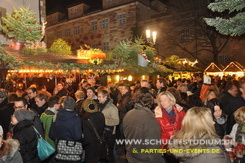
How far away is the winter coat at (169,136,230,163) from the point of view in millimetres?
1949

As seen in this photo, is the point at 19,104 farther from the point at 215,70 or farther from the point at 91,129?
the point at 215,70

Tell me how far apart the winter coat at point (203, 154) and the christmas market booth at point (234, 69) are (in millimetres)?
15706

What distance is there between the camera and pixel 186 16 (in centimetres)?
2270

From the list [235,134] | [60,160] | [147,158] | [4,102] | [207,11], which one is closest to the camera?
[147,158]

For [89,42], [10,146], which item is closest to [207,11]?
[89,42]

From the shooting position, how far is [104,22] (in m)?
28.3

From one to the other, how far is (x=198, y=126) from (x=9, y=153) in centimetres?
234

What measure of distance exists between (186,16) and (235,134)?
22.3 meters

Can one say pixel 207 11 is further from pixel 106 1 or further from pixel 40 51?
pixel 40 51

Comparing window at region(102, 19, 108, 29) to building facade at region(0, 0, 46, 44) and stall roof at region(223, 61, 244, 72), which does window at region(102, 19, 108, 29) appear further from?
stall roof at region(223, 61, 244, 72)

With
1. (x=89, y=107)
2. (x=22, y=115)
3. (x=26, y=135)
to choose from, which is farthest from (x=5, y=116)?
(x=89, y=107)

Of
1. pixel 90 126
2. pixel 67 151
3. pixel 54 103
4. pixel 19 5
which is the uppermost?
pixel 19 5

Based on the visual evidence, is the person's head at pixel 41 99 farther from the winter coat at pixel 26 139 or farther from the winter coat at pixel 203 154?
the winter coat at pixel 203 154

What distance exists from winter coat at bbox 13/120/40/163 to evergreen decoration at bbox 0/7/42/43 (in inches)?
230
